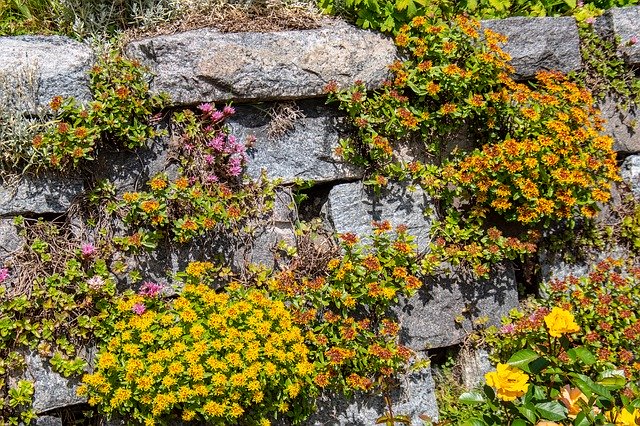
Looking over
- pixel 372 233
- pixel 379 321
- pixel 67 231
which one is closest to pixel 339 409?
pixel 379 321

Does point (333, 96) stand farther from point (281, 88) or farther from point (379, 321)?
point (379, 321)

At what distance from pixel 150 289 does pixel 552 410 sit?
6.38 ft

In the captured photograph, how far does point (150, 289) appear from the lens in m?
3.33

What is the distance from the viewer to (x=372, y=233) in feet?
12.1

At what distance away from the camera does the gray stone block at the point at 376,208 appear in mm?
3693

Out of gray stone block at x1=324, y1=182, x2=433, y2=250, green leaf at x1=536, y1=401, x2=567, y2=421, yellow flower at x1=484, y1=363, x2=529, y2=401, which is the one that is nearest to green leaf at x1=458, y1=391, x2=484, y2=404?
yellow flower at x1=484, y1=363, x2=529, y2=401

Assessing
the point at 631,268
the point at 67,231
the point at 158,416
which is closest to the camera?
the point at 158,416

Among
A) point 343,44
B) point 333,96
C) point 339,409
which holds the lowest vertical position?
point 339,409

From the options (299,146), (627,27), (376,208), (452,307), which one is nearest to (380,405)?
(452,307)

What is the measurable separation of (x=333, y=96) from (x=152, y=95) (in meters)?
0.95

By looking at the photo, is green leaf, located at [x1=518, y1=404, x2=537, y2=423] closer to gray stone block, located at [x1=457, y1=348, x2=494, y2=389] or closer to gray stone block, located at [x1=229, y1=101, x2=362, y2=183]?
gray stone block, located at [x1=457, y1=348, x2=494, y2=389]

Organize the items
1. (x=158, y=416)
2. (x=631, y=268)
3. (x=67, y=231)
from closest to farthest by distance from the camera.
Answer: (x=158, y=416) < (x=67, y=231) < (x=631, y=268)

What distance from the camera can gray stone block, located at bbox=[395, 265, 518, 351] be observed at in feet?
12.2

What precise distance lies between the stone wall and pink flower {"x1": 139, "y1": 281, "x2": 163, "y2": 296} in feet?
0.28
